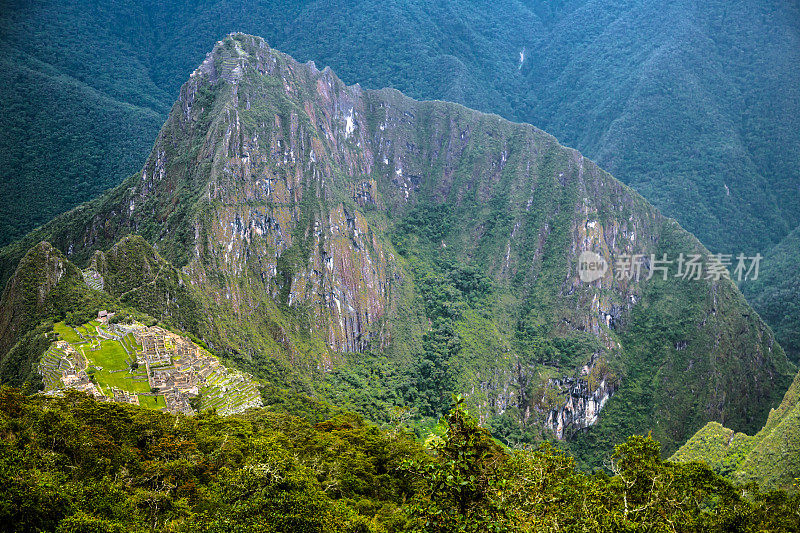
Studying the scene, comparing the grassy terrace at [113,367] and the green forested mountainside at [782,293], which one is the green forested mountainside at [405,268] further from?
the green forested mountainside at [782,293]

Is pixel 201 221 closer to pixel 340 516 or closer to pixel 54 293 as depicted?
pixel 54 293

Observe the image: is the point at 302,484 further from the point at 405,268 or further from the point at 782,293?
the point at 782,293

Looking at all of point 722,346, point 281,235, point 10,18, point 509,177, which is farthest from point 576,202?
point 10,18

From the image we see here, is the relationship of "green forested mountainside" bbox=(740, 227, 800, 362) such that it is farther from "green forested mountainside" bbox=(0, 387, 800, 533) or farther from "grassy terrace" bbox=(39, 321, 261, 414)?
"grassy terrace" bbox=(39, 321, 261, 414)

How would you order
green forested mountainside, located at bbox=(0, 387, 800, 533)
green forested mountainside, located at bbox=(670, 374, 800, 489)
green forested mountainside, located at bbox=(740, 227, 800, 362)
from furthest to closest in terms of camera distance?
1. green forested mountainside, located at bbox=(740, 227, 800, 362)
2. green forested mountainside, located at bbox=(670, 374, 800, 489)
3. green forested mountainside, located at bbox=(0, 387, 800, 533)

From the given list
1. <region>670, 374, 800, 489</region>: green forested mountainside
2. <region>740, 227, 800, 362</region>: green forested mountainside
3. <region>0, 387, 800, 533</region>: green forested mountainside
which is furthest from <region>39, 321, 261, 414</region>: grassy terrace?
<region>740, 227, 800, 362</region>: green forested mountainside

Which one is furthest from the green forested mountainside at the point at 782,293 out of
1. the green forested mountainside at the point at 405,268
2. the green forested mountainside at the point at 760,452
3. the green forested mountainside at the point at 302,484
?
the green forested mountainside at the point at 302,484

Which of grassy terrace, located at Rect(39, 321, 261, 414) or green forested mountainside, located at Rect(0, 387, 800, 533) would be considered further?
grassy terrace, located at Rect(39, 321, 261, 414)
